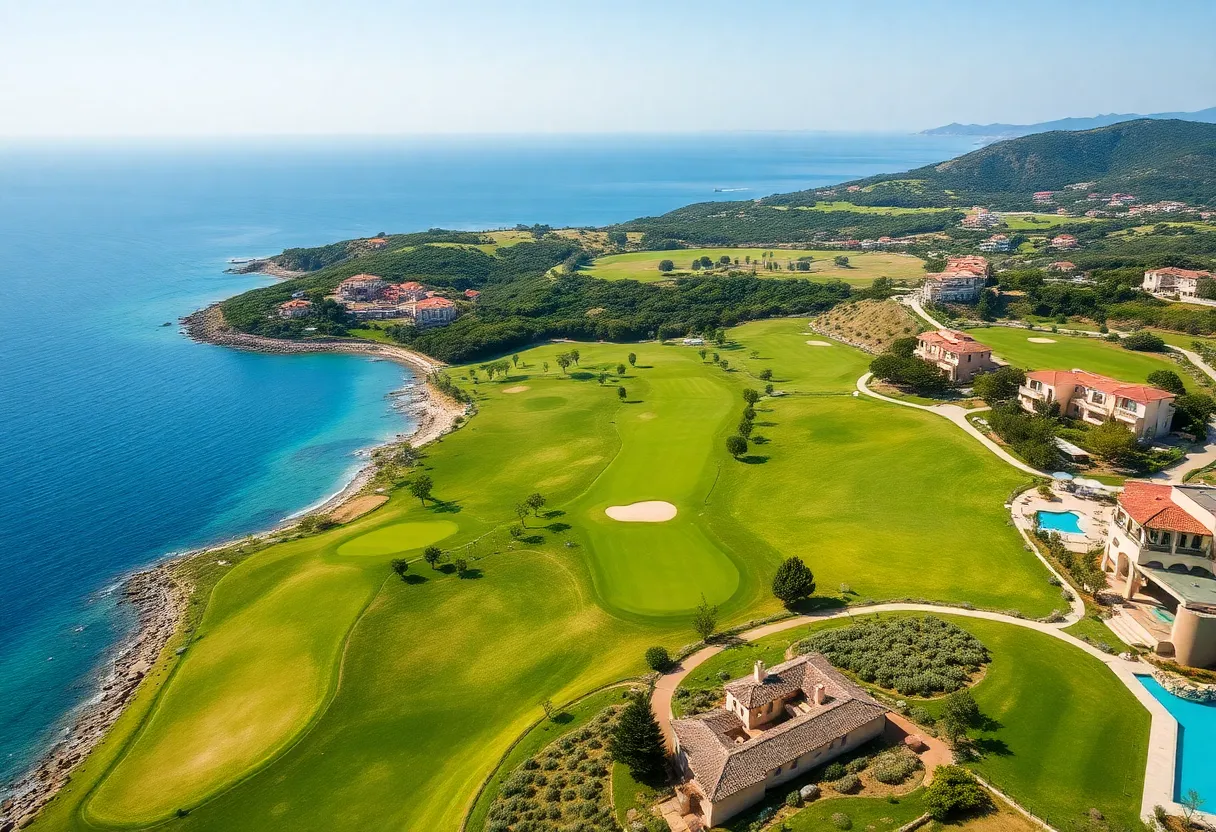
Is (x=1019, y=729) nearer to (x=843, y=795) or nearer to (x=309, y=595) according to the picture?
(x=843, y=795)

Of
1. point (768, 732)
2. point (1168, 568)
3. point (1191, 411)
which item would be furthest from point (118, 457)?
point (1191, 411)

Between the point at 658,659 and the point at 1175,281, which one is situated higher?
the point at 1175,281

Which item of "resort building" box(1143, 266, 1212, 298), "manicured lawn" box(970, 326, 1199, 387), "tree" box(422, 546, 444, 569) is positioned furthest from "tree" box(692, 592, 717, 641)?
"resort building" box(1143, 266, 1212, 298)

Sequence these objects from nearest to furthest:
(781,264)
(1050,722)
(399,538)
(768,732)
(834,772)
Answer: (834,772) < (768,732) < (1050,722) < (399,538) < (781,264)

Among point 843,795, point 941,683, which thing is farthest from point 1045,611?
point 843,795

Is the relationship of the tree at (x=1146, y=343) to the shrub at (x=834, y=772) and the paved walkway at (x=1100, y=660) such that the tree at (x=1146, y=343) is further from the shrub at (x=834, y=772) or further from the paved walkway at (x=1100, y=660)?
the shrub at (x=834, y=772)

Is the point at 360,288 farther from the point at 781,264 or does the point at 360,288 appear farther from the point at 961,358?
the point at 961,358
